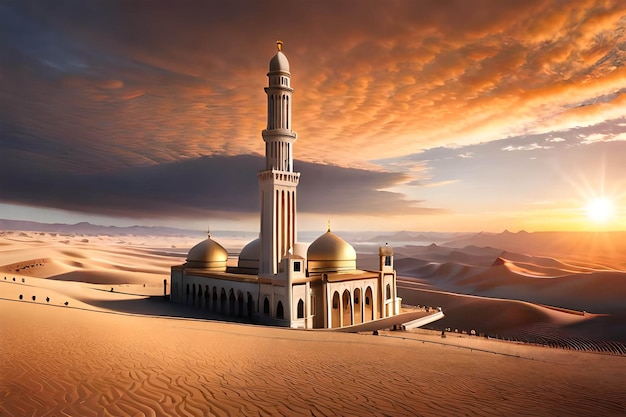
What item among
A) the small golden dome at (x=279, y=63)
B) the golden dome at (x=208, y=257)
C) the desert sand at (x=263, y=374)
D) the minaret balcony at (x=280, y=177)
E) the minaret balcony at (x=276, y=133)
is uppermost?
the small golden dome at (x=279, y=63)

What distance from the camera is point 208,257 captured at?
138ft

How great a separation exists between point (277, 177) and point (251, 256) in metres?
8.11

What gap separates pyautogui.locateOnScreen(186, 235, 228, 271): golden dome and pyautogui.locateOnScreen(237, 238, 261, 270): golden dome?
3511mm

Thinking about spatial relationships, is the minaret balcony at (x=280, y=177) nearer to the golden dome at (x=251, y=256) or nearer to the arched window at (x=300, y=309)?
the golden dome at (x=251, y=256)

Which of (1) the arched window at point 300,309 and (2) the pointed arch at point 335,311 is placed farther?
(2) the pointed arch at point 335,311

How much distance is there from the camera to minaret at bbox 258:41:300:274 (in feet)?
119

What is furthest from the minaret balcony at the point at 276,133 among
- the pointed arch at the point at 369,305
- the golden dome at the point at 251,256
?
the pointed arch at the point at 369,305

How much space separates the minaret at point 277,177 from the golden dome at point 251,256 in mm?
1975

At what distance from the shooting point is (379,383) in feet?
35.0

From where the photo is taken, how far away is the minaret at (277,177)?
3631 cm

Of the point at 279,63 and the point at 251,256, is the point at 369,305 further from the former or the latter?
the point at 279,63

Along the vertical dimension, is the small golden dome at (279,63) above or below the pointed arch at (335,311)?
above

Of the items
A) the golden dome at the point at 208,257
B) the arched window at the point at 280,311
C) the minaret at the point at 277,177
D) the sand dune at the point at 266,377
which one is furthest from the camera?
the golden dome at the point at 208,257

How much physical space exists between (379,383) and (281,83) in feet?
105
